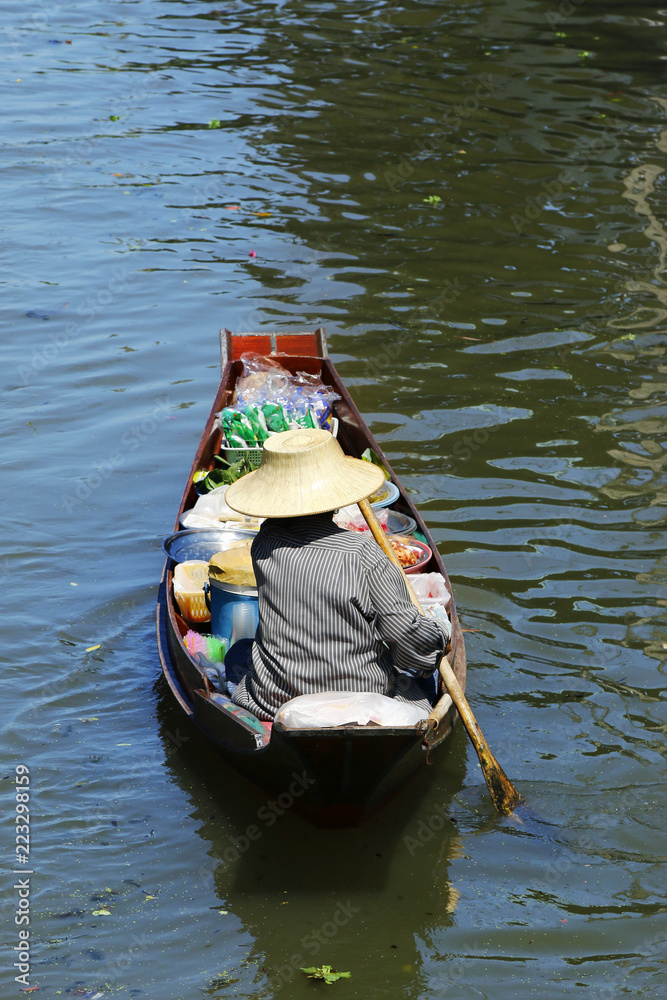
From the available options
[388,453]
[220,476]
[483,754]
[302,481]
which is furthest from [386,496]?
[302,481]

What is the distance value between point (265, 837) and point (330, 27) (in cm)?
1821

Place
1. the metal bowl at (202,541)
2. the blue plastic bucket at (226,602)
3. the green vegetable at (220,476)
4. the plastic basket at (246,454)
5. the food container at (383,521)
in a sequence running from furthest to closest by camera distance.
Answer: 1. the plastic basket at (246,454)
2. the green vegetable at (220,476)
3. the food container at (383,521)
4. the metal bowl at (202,541)
5. the blue plastic bucket at (226,602)

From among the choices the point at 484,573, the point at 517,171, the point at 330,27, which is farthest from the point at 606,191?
the point at 330,27

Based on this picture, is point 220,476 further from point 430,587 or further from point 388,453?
point 388,453

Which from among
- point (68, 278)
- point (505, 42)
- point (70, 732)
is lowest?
point (70, 732)

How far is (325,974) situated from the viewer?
131 inches

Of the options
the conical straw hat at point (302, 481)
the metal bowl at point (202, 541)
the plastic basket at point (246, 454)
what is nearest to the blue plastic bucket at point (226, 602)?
the metal bowl at point (202, 541)

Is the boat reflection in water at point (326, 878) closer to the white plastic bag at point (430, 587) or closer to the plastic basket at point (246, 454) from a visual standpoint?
the white plastic bag at point (430, 587)

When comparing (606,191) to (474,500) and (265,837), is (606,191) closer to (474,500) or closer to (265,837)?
(474,500)

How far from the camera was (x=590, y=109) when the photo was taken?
1431 centimetres

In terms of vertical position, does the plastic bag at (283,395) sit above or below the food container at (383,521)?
above

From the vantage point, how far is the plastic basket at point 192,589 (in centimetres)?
460

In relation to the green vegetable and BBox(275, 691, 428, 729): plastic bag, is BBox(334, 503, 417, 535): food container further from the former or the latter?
BBox(275, 691, 428, 729): plastic bag

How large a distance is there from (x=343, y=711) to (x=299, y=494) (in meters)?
0.76
